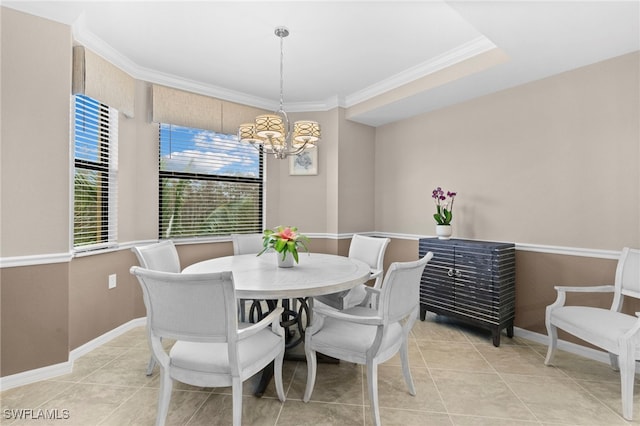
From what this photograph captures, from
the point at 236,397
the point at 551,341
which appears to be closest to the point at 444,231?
the point at 551,341

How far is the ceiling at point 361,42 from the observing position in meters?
2.03

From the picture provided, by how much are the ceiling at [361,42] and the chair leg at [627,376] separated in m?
2.05

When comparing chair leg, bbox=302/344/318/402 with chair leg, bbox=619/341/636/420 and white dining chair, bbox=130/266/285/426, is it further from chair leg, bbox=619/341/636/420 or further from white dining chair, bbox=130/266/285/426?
chair leg, bbox=619/341/636/420

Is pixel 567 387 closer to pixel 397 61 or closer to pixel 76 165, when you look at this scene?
pixel 397 61

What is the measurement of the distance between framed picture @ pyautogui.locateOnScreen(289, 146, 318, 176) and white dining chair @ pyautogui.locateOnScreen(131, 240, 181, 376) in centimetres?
205

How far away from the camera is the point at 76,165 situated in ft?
8.50

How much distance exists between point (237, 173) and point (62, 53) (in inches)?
80.0

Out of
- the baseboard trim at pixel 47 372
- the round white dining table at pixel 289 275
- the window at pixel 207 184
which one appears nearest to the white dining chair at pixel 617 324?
the round white dining table at pixel 289 275

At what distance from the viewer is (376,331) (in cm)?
182

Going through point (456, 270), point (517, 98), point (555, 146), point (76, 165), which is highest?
point (517, 98)

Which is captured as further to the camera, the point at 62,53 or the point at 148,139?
the point at 148,139

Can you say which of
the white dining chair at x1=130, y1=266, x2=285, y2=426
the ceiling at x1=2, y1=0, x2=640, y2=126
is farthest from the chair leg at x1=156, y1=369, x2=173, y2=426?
the ceiling at x1=2, y1=0, x2=640, y2=126

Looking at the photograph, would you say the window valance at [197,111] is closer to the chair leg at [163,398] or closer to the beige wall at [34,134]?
the beige wall at [34,134]

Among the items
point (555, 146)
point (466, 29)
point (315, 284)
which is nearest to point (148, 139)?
point (315, 284)
